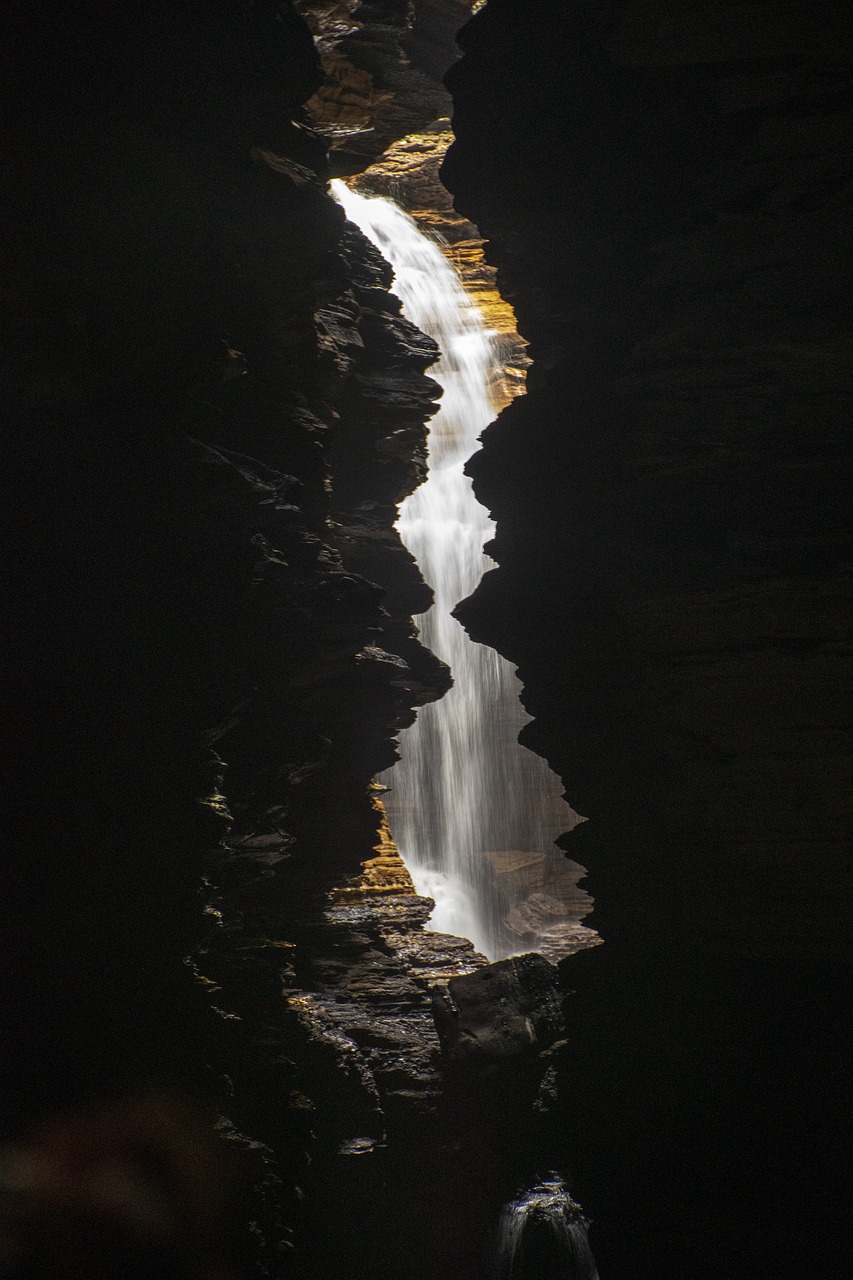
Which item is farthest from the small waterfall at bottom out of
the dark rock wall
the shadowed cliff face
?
the dark rock wall

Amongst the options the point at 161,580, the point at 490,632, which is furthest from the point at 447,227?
the point at 161,580

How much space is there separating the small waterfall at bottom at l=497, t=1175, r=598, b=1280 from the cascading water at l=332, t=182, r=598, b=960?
499 inches

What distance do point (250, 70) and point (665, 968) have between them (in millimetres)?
9668

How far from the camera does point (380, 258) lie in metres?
14.7

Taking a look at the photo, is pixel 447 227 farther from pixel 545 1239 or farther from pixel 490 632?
pixel 545 1239

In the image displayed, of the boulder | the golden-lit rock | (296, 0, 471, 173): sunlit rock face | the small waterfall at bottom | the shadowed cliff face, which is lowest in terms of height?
the small waterfall at bottom

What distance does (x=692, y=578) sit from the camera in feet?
24.6

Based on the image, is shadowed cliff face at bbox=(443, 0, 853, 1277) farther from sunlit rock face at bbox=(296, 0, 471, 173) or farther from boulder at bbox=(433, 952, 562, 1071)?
sunlit rock face at bbox=(296, 0, 471, 173)

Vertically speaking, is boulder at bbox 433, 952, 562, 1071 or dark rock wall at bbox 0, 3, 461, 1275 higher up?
dark rock wall at bbox 0, 3, 461, 1275

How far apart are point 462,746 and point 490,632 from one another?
1664 centimetres

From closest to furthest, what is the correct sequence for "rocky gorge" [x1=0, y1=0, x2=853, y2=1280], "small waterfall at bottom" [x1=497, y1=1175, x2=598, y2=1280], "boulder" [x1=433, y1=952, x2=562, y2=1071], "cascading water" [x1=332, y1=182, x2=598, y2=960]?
"rocky gorge" [x1=0, y1=0, x2=853, y2=1280] < "small waterfall at bottom" [x1=497, y1=1175, x2=598, y2=1280] < "boulder" [x1=433, y1=952, x2=562, y2=1071] < "cascading water" [x1=332, y1=182, x2=598, y2=960]

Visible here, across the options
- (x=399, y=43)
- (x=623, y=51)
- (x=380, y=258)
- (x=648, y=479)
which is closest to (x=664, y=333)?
(x=648, y=479)

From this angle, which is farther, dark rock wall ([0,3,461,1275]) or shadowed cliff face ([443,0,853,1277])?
dark rock wall ([0,3,461,1275])

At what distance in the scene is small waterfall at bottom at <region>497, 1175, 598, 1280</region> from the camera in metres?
8.65
